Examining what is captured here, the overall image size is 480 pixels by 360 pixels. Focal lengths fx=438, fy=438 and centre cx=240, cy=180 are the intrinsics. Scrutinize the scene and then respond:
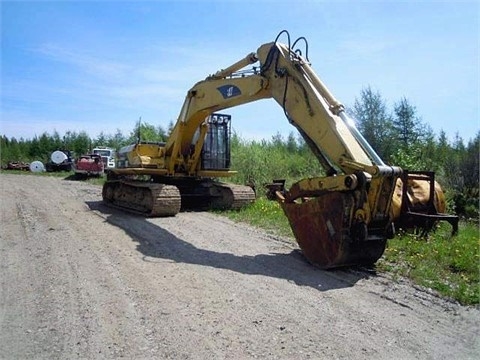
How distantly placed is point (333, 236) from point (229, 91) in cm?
432

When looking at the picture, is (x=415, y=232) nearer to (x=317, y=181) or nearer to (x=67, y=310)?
(x=317, y=181)

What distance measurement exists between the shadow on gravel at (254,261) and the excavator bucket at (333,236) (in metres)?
0.17

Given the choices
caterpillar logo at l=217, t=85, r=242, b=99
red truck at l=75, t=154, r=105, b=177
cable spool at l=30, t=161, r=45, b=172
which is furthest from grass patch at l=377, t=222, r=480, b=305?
cable spool at l=30, t=161, r=45, b=172

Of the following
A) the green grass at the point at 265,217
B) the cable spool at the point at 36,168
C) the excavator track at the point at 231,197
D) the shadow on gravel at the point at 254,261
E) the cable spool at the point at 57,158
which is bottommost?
the shadow on gravel at the point at 254,261

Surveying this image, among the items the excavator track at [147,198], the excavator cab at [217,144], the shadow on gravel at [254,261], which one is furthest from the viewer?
the excavator cab at [217,144]

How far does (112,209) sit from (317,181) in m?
7.59

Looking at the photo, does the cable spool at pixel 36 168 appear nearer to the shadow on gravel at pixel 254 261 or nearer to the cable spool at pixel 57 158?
the cable spool at pixel 57 158

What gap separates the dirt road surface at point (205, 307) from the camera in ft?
11.4

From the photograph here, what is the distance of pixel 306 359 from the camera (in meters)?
3.30

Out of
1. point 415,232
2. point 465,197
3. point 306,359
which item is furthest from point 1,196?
point 465,197

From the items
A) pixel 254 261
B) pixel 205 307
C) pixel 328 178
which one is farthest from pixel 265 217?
pixel 205 307

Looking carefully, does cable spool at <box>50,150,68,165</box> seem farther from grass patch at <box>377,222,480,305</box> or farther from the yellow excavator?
grass patch at <box>377,222,480,305</box>

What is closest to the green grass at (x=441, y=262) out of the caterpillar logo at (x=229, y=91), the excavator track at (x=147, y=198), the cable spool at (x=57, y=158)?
the caterpillar logo at (x=229, y=91)

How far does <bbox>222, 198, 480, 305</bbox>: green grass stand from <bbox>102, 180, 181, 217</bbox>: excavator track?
3.07m
